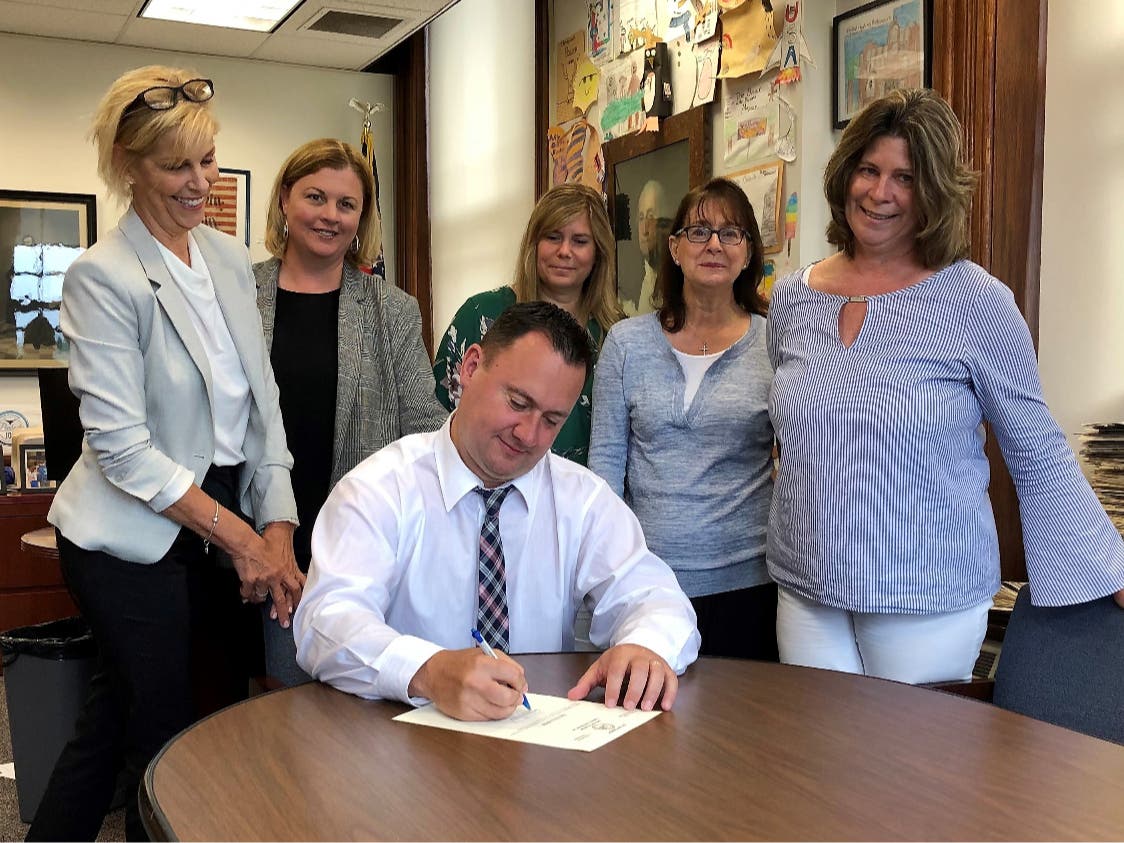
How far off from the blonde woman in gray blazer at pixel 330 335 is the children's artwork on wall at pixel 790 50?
155 centimetres

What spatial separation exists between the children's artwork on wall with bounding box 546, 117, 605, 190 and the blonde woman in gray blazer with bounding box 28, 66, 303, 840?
275 centimetres

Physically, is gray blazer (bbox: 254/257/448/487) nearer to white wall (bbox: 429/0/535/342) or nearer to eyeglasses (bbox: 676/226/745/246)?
eyeglasses (bbox: 676/226/745/246)

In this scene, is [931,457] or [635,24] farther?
[635,24]

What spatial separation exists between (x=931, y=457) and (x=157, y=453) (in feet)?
4.20

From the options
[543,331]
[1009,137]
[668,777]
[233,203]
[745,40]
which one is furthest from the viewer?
[233,203]

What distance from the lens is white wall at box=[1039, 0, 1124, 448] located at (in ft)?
8.74

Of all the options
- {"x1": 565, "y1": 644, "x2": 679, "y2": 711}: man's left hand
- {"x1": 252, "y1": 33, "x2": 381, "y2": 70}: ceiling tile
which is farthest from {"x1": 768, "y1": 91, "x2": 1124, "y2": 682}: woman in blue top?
{"x1": 252, "y1": 33, "x2": 381, "y2": 70}: ceiling tile

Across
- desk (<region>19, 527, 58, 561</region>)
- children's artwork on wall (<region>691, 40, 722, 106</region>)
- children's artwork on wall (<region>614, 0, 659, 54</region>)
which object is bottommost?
desk (<region>19, 527, 58, 561</region>)

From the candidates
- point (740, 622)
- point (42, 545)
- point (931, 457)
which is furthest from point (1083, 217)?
point (42, 545)

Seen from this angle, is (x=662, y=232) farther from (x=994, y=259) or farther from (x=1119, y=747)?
(x=1119, y=747)

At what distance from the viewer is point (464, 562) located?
1.72 meters

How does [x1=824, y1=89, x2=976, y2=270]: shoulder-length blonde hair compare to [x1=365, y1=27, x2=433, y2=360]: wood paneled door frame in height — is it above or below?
below

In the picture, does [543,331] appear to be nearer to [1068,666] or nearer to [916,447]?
[916,447]

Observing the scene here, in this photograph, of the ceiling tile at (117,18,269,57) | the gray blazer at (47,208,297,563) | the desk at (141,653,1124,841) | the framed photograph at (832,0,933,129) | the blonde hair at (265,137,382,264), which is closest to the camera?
the desk at (141,653,1124,841)
